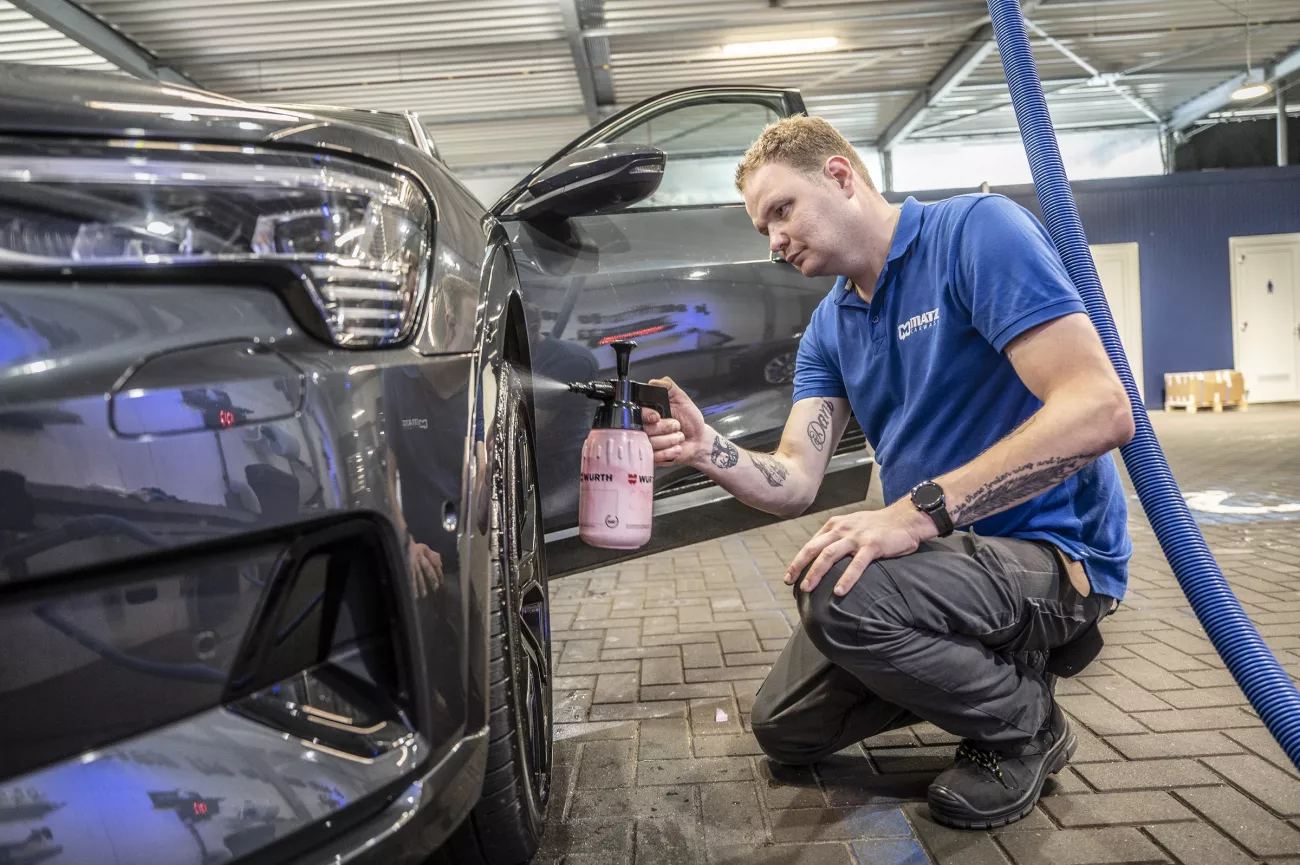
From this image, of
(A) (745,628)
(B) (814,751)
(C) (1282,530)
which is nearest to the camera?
(B) (814,751)

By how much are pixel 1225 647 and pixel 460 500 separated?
1434 millimetres

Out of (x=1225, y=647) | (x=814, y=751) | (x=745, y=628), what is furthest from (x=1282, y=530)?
(x=814, y=751)

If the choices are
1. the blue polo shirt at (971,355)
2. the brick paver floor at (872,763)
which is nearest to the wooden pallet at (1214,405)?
the brick paver floor at (872,763)

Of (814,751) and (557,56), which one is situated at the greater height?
(557,56)

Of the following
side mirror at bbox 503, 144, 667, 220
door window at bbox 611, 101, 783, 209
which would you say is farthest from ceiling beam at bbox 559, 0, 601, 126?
side mirror at bbox 503, 144, 667, 220

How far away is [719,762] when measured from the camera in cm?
193

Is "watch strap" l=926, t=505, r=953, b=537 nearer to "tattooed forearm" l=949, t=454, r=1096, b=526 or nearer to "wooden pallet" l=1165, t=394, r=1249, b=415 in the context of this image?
"tattooed forearm" l=949, t=454, r=1096, b=526

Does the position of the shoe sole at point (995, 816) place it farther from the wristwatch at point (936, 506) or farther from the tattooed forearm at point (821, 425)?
the tattooed forearm at point (821, 425)

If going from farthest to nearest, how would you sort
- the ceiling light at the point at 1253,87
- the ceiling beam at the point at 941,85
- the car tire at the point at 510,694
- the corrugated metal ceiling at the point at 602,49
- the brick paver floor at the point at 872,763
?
the ceiling light at the point at 1253,87 < the ceiling beam at the point at 941,85 < the corrugated metal ceiling at the point at 602,49 < the brick paver floor at the point at 872,763 < the car tire at the point at 510,694

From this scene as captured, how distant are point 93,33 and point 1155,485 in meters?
9.47

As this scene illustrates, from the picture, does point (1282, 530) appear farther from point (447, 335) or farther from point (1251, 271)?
point (1251, 271)

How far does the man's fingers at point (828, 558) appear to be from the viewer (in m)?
1.60

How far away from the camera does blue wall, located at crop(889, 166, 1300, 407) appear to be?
1355 centimetres

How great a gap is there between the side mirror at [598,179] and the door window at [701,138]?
0.47 metres
